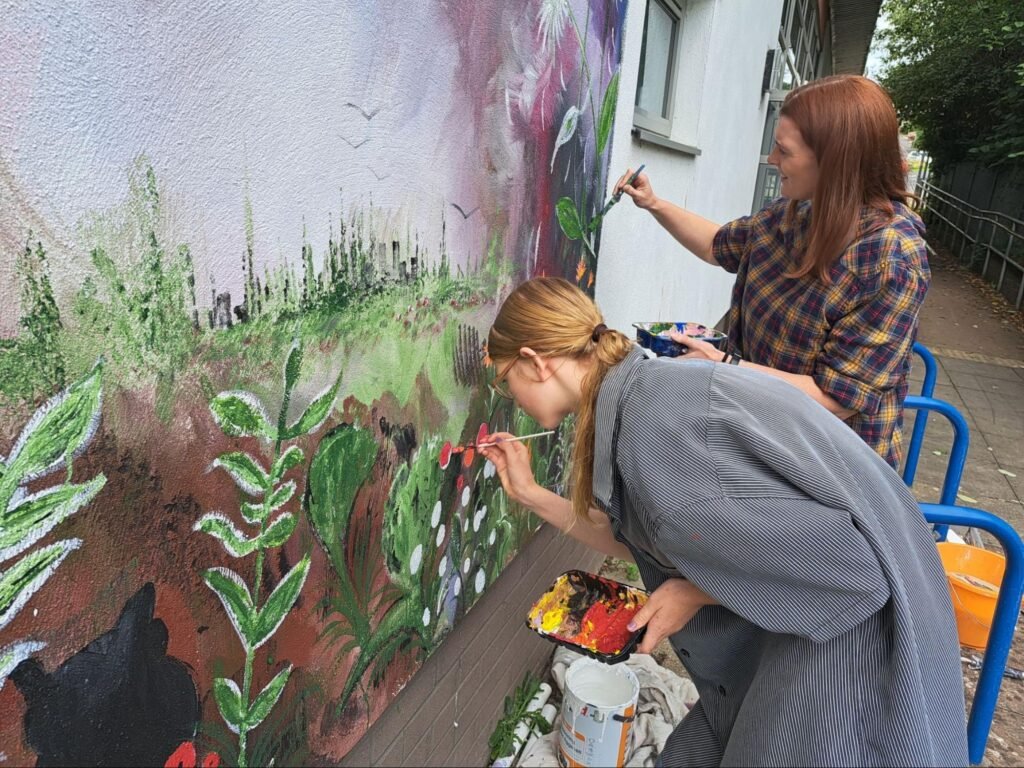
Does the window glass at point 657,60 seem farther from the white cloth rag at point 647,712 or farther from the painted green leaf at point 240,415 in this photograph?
the painted green leaf at point 240,415

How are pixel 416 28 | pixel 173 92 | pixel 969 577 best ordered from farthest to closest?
1. pixel 969 577
2. pixel 416 28
3. pixel 173 92

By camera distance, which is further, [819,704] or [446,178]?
[446,178]

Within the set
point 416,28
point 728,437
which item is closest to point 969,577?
point 728,437

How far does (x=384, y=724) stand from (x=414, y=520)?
1.75 ft

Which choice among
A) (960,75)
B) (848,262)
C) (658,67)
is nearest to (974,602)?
(848,262)

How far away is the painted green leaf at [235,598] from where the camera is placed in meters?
1.18

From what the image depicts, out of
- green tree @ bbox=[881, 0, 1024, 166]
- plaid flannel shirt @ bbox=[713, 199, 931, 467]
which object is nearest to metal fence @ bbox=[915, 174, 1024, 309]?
green tree @ bbox=[881, 0, 1024, 166]

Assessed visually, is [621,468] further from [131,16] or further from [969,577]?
[969,577]

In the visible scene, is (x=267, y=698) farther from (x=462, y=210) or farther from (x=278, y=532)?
(x=462, y=210)

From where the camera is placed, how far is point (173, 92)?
964 millimetres

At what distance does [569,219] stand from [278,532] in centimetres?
154

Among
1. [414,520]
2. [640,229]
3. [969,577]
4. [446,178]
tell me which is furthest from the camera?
[640,229]

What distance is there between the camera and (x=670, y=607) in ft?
4.65

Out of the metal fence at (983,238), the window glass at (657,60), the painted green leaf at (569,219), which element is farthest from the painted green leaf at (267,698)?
the metal fence at (983,238)
